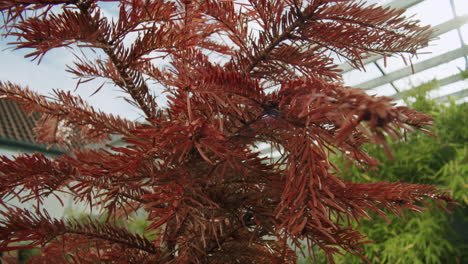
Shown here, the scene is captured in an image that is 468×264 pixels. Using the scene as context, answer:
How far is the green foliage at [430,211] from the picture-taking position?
1.41 meters

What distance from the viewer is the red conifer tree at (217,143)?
0.26 metres

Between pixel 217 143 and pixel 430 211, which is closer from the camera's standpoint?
pixel 217 143

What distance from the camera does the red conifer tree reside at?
0.26 m

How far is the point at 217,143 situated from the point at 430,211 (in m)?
1.59

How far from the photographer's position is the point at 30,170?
0.30 m

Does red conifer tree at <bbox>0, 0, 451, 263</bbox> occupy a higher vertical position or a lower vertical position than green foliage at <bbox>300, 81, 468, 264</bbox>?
higher

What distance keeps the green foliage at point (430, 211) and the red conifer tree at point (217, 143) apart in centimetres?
112

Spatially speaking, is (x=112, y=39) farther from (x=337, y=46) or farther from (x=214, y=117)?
(x=337, y=46)

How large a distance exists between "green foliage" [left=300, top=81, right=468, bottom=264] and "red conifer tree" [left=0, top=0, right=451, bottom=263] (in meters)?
1.12

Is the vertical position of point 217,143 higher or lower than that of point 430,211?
higher

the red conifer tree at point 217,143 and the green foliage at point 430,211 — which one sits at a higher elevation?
the red conifer tree at point 217,143

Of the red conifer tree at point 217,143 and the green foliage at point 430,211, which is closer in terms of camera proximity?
the red conifer tree at point 217,143

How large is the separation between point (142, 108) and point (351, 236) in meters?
0.30

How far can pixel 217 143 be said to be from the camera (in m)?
0.25
